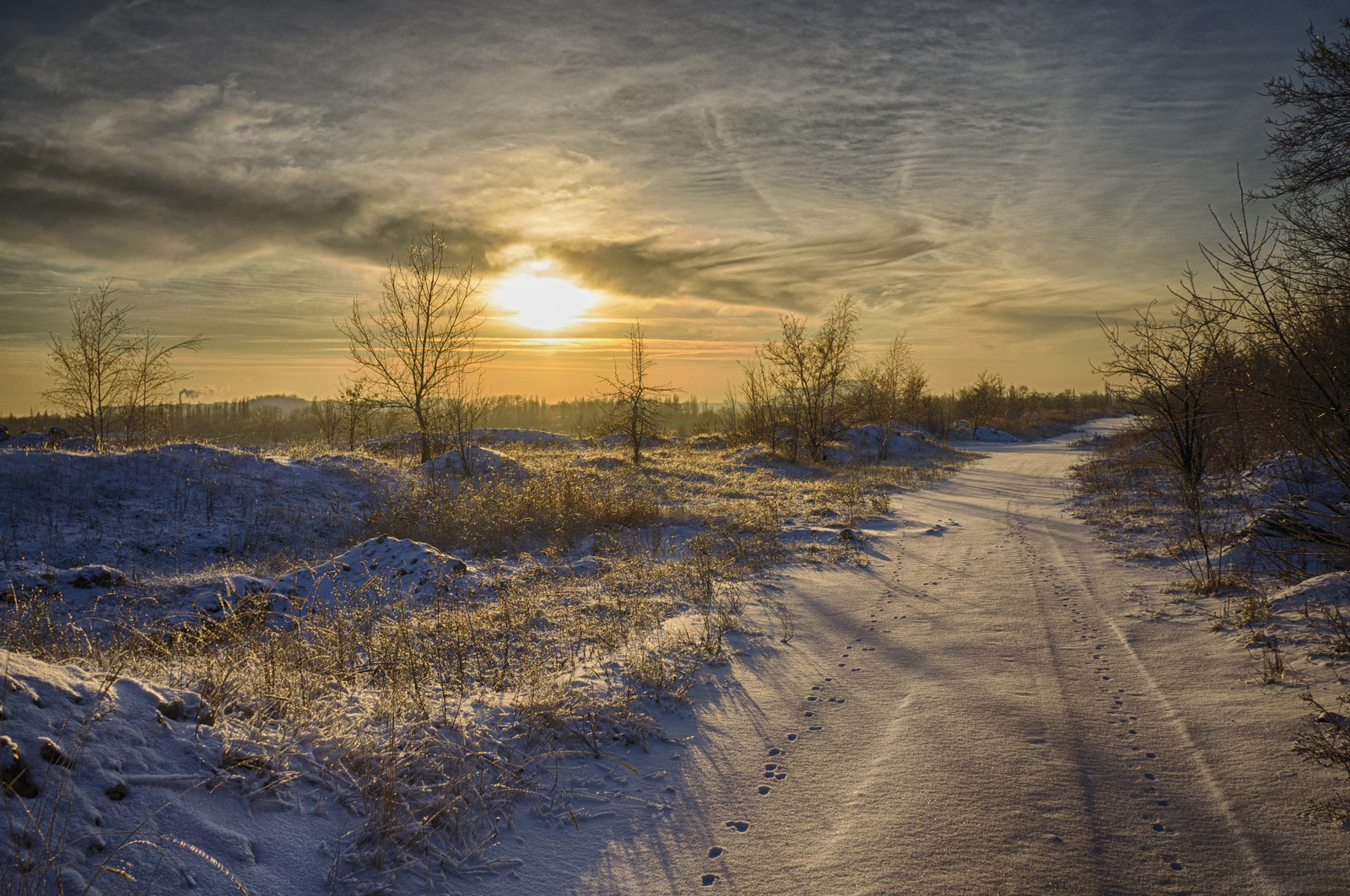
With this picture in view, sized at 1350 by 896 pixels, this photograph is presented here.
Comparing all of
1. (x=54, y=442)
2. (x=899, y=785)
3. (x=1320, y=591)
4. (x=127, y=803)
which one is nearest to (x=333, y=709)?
(x=127, y=803)

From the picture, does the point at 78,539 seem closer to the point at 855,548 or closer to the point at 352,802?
the point at 352,802

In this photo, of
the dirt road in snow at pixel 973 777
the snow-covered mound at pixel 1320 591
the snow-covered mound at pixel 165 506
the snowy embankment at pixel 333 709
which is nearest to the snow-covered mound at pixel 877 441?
the snowy embankment at pixel 333 709

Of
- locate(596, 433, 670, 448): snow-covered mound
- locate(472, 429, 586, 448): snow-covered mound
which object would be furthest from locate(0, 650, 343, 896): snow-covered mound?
locate(596, 433, 670, 448): snow-covered mound

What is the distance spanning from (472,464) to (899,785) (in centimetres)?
1487

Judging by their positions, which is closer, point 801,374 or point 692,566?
point 692,566

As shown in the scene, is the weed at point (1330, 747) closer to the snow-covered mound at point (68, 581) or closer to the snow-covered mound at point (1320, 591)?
the snow-covered mound at point (1320, 591)

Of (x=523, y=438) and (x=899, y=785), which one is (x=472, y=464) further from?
(x=523, y=438)

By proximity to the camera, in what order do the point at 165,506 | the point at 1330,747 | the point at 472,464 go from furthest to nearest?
the point at 472,464, the point at 165,506, the point at 1330,747

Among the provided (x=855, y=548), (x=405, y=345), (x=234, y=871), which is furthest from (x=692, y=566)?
(x=405, y=345)

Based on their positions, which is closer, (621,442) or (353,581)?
(353,581)

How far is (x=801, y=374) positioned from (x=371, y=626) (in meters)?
20.3

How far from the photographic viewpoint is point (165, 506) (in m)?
10.1

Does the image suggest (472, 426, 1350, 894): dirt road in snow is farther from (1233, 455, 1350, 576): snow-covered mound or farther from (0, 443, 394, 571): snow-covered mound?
(0, 443, 394, 571): snow-covered mound

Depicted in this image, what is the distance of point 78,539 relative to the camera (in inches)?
342
